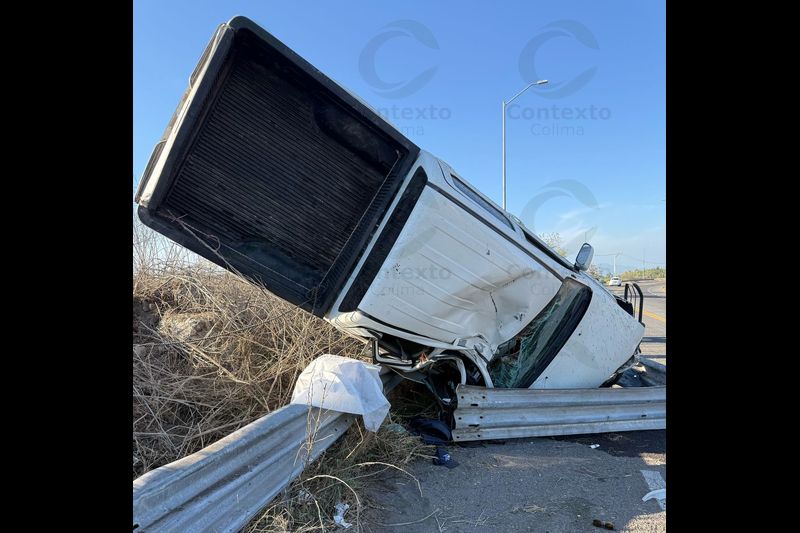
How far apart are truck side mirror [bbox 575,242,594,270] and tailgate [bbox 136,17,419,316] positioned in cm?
183

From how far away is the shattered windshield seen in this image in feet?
12.9

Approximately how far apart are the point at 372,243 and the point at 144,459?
179cm

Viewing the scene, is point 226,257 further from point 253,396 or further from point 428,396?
point 428,396

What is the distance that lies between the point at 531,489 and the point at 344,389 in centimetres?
130

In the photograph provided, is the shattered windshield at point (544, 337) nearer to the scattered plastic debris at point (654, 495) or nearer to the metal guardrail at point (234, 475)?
the scattered plastic debris at point (654, 495)

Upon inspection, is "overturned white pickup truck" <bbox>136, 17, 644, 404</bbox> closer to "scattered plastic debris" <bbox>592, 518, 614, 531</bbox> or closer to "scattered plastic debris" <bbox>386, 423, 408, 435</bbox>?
"scattered plastic debris" <bbox>386, 423, 408, 435</bbox>

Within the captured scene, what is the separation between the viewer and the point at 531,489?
3.03 metres

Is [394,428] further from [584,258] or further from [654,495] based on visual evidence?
[584,258]

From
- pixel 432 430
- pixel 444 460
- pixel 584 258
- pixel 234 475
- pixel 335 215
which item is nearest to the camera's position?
pixel 234 475

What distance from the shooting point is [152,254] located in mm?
4812

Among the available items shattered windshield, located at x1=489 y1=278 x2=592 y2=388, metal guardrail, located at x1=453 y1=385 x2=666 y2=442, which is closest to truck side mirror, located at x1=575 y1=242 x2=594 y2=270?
shattered windshield, located at x1=489 y1=278 x2=592 y2=388

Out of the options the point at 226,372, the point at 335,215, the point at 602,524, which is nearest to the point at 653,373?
the point at 602,524

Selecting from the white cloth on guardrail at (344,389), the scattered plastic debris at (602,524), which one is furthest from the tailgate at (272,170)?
the scattered plastic debris at (602,524)
